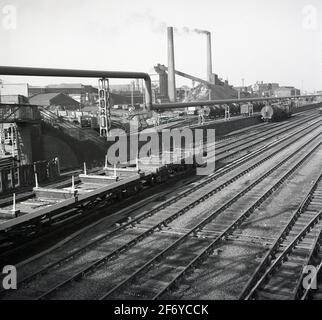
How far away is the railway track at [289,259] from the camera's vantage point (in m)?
7.27

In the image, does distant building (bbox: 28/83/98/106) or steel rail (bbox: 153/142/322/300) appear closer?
steel rail (bbox: 153/142/322/300)

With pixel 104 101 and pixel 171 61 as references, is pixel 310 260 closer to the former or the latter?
pixel 104 101

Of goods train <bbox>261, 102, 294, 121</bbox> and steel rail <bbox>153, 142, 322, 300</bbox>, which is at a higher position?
goods train <bbox>261, 102, 294, 121</bbox>

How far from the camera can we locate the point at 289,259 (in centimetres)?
880

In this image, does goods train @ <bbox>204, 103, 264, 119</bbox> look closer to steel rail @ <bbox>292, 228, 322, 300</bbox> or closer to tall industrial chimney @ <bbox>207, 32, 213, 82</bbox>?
tall industrial chimney @ <bbox>207, 32, 213, 82</bbox>

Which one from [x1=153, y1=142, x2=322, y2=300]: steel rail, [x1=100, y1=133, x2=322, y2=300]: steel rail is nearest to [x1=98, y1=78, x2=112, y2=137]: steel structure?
[x1=100, y1=133, x2=322, y2=300]: steel rail

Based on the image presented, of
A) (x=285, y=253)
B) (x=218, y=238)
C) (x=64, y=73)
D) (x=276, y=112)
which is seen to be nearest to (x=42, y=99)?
(x=276, y=112)

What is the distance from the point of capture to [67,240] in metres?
10.0

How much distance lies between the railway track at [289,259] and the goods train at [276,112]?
110ft

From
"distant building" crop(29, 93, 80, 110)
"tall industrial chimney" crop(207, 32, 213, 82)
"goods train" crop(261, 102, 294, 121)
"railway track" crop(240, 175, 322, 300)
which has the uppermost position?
"tall industrial chimney" crop(207, 32, 213, 82)

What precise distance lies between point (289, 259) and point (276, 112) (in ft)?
128

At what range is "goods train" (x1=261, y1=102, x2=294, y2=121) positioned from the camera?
44312mm

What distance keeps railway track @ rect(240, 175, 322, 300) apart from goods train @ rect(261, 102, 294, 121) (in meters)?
33.4

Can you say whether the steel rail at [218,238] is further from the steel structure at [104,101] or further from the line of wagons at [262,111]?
the line of wagons at [262,111]
